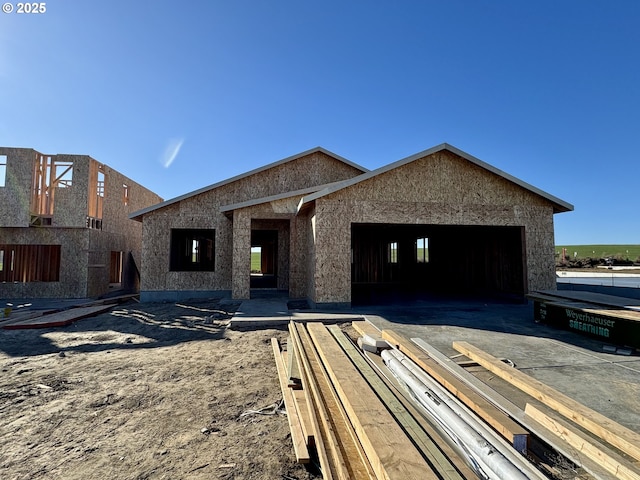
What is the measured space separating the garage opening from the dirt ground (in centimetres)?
795

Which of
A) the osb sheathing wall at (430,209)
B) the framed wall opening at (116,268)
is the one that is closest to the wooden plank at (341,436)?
the osb sheathing wall at (430,209)

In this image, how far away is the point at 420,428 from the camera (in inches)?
A: 112

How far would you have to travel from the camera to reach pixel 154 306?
12.6m

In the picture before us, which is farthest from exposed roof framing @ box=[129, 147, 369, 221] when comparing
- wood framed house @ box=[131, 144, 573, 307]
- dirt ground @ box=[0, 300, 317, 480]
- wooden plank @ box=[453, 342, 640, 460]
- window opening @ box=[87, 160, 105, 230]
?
wooden plank @ box=[453, 342, 640, 460]

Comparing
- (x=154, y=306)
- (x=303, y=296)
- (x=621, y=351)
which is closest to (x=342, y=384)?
(x=621, y=351)

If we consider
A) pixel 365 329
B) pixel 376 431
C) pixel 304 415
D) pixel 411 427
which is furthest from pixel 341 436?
pixel 365 329

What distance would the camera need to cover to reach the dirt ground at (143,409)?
10.0 ft

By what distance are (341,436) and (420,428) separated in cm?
72

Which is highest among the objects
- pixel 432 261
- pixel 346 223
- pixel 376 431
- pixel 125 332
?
pixel 346 223

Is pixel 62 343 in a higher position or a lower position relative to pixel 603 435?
lower

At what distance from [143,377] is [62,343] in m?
4.06

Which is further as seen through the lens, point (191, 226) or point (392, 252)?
point (392, 252)

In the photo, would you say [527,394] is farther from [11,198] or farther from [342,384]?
[11,198]

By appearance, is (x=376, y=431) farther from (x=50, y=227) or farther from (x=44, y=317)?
Answer: (x=50, y=227)
